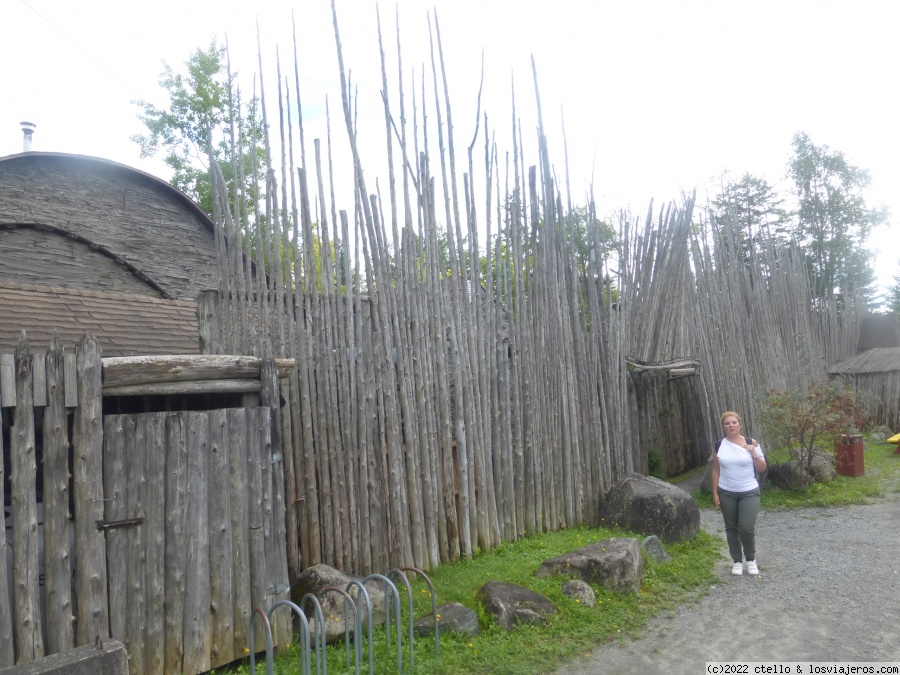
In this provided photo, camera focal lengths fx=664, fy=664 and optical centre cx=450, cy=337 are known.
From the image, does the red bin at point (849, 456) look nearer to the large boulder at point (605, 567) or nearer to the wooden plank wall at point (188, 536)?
the large boulder at point (605, 567)

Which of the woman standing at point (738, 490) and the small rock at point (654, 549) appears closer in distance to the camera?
the woman standing at point (738, 490)

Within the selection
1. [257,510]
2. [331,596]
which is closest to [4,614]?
[257,510]

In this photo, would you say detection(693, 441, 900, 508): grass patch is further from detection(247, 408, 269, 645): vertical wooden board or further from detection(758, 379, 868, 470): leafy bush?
detection(247, 408, 269, 645): vertical wooden board

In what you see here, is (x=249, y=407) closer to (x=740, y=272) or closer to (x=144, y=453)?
(x=144, y=453)

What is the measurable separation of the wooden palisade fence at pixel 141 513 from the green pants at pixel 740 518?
3839mm

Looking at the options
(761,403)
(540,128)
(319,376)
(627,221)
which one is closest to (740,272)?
(761,403)

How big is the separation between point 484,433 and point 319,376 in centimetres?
194

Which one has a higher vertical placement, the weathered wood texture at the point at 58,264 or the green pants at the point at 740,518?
the weathered wood texture at the point at 58,264

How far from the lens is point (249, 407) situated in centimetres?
434

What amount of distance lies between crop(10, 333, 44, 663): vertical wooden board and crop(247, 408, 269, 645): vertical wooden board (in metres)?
1.17

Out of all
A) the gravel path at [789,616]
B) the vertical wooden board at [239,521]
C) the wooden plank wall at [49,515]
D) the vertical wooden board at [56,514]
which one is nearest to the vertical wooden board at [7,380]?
the wooden plank wall at [49,515]

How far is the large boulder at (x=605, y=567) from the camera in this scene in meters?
5.17

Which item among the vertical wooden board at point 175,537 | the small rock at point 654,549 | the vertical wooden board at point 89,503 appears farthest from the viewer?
the small rock at point 654,549

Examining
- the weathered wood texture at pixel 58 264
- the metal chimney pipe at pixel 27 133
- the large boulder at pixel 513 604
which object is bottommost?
the large boulder at pixel 513 604
